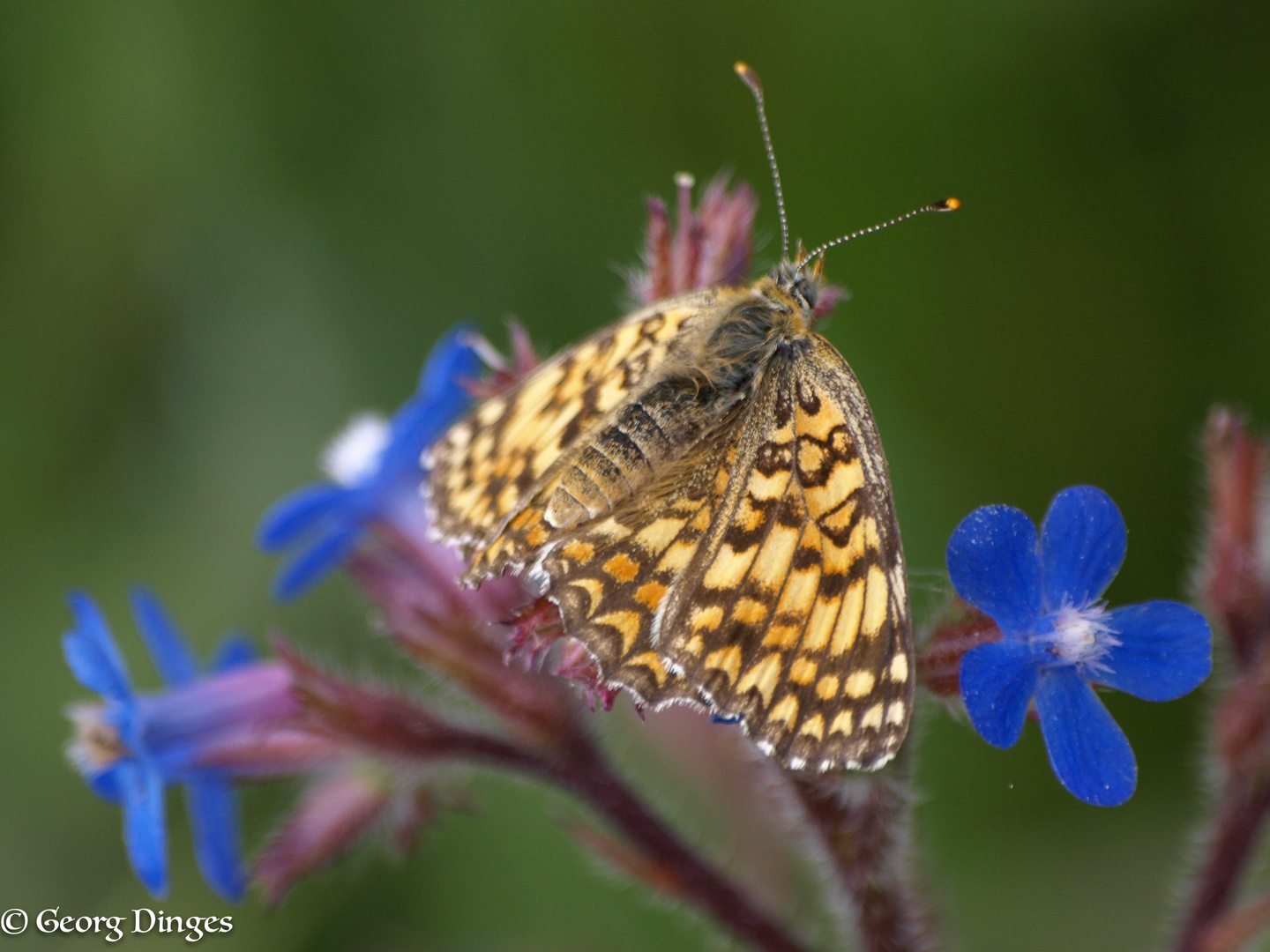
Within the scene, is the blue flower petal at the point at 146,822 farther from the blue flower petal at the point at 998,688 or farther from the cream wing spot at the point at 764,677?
the blue flower petal at the point at 998,688

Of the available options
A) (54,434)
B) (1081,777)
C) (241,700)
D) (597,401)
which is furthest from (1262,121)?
(54,434)

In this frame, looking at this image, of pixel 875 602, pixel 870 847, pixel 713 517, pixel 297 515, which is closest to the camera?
pixel 875 602

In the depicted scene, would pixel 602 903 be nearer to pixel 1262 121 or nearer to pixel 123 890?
pixel 123 890

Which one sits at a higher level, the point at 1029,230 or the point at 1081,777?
the point at 1029,230

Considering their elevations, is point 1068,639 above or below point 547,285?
below

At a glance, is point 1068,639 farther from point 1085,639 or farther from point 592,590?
point 592,590

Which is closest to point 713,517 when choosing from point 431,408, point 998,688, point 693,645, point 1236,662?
point 693,645

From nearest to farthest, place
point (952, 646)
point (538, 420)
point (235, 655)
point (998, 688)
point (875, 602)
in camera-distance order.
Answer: point (998, 688) < point (875, 602) < point (952, 646) < point (538, 420) < point (235, 655)

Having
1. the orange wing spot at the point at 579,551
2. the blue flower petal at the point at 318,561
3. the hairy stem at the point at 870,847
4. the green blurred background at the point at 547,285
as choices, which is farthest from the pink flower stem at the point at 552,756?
the green blurred background at the point at 547,285
